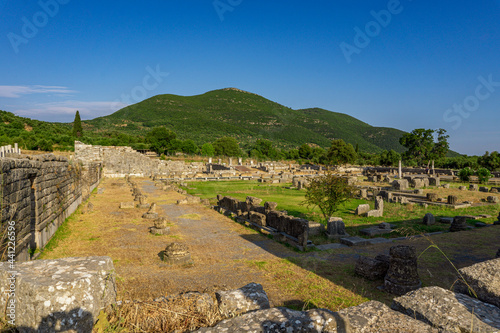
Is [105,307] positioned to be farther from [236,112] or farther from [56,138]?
[236,112]

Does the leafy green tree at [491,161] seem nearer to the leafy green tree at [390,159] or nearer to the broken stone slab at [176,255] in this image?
the leafy green tree at [390,159]

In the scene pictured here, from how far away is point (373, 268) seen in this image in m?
7.68

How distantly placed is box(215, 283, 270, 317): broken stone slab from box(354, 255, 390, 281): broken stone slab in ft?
13.9

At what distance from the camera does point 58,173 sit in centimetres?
1252

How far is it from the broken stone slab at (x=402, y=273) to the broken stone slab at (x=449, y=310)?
3.08 meters

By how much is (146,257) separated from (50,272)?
233 inches

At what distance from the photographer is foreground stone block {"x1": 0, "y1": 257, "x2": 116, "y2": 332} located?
318 centimetres

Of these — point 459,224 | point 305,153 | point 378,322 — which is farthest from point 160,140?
point 378,322

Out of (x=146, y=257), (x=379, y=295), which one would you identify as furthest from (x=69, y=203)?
(x=379, y=295)

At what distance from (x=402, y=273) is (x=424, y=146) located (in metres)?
63.3

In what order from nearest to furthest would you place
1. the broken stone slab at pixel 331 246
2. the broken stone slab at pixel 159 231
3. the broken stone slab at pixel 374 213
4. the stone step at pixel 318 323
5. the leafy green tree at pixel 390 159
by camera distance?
the stone step at pixel 318 323 < the broken stone slab at pixel 331 246 < the broken stone slab at pixel 159 231 < the broken stone slab at pixel 374 213 < the leafy green tree at pixel 390 159

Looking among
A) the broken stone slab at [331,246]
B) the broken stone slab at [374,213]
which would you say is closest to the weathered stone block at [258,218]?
the broken stone slab at [331,246]

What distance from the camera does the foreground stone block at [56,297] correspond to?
3.18 meters

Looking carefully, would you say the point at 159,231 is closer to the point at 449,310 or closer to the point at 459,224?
the point at 449,310
